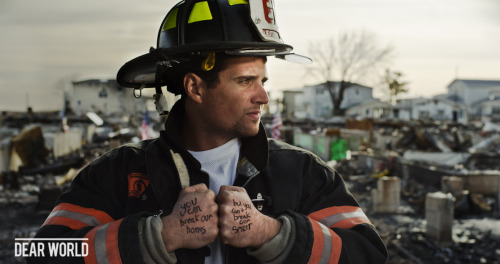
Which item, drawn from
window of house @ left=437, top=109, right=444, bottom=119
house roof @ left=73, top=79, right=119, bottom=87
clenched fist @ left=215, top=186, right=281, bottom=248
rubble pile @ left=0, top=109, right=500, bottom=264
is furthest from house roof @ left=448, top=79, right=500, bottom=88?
clenched fist @ left=215, top=186, right=281, bottom=248

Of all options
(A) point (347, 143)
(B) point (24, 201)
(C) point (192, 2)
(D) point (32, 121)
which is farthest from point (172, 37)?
(D) point (32, 121)

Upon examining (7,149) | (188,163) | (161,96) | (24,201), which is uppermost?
(161,96)

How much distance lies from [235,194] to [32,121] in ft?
115

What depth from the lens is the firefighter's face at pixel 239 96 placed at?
7.13 ft

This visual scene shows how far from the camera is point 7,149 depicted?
1569 cm

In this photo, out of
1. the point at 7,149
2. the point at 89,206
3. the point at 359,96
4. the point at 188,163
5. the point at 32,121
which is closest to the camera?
the point at 89,206

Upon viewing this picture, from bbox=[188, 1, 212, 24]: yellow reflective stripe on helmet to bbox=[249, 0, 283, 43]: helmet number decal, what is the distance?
0.25 m

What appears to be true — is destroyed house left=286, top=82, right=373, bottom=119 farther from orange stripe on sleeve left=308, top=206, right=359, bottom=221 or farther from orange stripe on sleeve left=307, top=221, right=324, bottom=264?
orange stripe on sleeve left=307, top=221, right=324, bottom=264

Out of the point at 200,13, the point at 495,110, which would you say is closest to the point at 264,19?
the point at 200,13

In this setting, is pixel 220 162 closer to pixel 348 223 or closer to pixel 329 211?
pixel 329 211

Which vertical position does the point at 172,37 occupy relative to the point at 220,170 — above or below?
above

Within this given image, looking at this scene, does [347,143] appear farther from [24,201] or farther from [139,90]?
[139,90]

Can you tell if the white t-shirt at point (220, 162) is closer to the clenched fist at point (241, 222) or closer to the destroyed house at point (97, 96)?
the clenched fist at point (241, 222)

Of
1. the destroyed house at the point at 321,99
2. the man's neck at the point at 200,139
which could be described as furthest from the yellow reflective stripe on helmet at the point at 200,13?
the destroyed house at the point at 321,99
